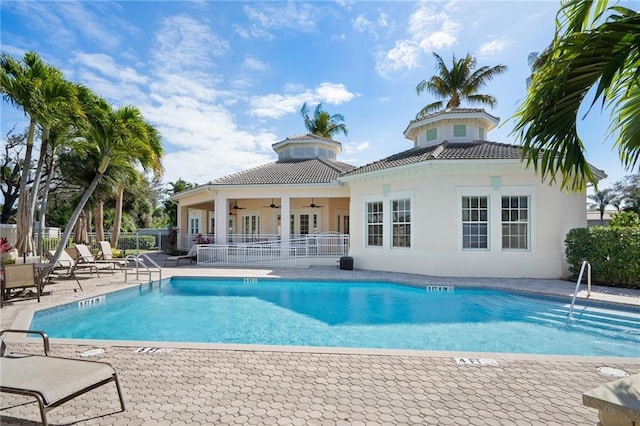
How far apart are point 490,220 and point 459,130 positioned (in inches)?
236

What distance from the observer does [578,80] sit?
296cm

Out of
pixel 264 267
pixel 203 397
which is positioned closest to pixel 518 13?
pixel 203 397

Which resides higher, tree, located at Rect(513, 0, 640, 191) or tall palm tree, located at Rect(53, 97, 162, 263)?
tall palm tree, located at Rect(53, 97, 162, 263)

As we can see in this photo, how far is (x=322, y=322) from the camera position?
9047 mm

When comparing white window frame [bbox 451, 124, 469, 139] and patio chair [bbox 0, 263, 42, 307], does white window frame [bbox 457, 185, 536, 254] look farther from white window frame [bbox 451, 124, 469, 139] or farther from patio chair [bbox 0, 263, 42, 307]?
patio chair [bbox 0, 263, 42, 307]

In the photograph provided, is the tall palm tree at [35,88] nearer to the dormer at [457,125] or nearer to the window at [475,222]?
the window at [475,222]

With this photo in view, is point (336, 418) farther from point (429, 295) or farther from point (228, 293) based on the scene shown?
point (228, 293)

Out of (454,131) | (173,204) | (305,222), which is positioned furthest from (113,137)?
(173,204)

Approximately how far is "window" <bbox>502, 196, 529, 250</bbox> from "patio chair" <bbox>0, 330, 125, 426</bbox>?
46.8 feet

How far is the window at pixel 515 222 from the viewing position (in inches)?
543

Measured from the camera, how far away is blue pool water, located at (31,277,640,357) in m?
7.42

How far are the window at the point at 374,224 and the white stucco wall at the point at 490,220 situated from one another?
74.8 inches

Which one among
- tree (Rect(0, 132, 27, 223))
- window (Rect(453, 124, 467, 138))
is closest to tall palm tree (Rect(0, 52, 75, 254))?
window (Rect(453, 124, 467, 138))

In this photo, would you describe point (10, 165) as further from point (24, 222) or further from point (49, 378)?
point (49, 378)
